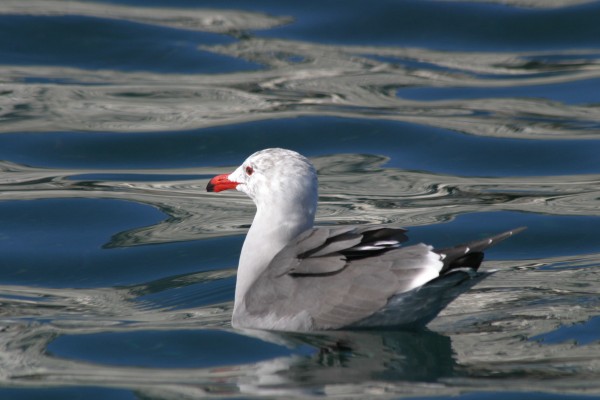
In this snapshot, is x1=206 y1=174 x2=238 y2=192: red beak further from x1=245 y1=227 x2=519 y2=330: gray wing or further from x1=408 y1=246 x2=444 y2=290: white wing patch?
x1=408 y1=246 x2=444 y2=290: white wing patch

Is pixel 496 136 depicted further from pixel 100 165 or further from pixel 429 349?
pixel 429 349

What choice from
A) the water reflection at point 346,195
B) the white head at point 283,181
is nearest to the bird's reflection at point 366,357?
the white head at point 283,181

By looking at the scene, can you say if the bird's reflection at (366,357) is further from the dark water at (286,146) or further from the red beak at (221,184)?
the red beak at (221,184)

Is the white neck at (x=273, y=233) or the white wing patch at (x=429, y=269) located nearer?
the white wing patch at (x=429, y=269)

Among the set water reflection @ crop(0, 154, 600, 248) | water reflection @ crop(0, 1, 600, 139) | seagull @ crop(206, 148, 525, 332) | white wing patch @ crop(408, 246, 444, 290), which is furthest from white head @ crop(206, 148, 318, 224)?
water reflection @ crop(0, 1, 600, 139)

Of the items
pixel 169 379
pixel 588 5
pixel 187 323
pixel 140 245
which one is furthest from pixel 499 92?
pixel 169 379

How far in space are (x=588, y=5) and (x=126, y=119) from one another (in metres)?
6.54

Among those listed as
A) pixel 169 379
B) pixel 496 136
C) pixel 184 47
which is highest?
pixel 184 47

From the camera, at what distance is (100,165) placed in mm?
10500

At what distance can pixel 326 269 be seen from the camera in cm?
584

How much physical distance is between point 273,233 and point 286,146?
14.5ft

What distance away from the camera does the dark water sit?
18.8ft

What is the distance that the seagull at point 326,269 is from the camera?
5.62 m

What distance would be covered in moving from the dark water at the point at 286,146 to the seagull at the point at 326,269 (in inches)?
6.3
